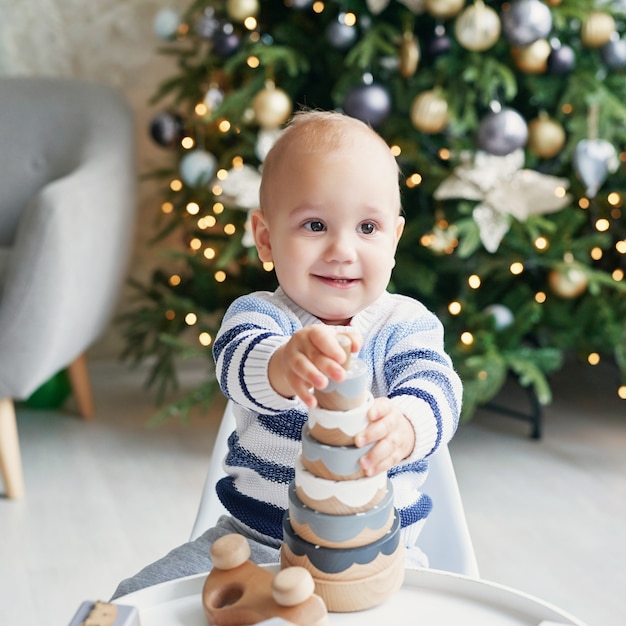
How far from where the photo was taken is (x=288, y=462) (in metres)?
0.90

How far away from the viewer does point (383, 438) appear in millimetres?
673

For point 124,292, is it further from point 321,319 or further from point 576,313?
point 321,319

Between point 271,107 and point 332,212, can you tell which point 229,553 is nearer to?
point 332,212

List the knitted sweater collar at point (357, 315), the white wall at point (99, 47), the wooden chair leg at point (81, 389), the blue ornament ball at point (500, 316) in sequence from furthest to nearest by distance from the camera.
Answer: the white wall at point (99, 47) → the wooden chair leg at point (81, 389) → the blue ornament ball at point (500, 316) → the knitted sweater collar at point (357, 315)

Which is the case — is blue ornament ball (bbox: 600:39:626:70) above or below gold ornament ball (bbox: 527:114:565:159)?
above

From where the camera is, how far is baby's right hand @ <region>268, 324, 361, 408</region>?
2.08ft

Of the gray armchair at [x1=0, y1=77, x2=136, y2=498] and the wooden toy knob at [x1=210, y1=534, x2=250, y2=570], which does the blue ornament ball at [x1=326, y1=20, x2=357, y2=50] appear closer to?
the gray armchair at [x1=0, y1=77, x2=136, y2=498]

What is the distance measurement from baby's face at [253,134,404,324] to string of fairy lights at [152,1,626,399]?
112 centimetres

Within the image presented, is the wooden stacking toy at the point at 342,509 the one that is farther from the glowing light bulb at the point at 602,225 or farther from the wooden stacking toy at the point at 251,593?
the glowing light bulb at the point at 602,225

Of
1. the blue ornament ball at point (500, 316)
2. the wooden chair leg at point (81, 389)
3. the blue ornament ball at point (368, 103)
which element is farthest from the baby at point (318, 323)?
the wooden chair leg at point (81, 389)

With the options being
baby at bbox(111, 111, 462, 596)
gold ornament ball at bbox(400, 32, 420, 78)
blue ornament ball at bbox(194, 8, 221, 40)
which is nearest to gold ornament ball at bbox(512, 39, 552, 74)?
gold ornament ball at bbox(400, 32, 420, 78)

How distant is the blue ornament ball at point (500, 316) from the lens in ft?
6.71

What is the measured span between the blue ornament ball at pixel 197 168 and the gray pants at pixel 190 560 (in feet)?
4.59

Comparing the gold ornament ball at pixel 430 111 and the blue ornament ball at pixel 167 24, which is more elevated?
the blue ornament ball at pixel 167 24
